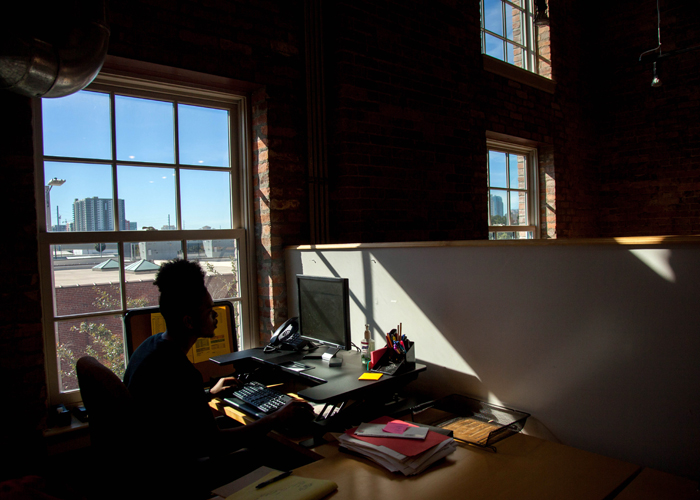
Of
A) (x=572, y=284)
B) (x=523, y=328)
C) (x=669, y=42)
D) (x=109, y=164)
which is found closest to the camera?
(x=572, y=284)

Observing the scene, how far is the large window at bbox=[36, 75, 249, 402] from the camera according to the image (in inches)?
92.8

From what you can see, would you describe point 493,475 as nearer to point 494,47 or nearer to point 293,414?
point 293,414

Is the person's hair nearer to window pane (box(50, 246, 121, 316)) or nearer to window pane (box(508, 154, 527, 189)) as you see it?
window pane (box(50, 246, 121, 316))

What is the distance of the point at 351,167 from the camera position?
3.09m

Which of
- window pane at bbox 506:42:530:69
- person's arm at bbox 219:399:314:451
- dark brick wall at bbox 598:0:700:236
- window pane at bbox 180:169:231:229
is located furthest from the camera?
dark brick wall at bbox 598:0:700:236

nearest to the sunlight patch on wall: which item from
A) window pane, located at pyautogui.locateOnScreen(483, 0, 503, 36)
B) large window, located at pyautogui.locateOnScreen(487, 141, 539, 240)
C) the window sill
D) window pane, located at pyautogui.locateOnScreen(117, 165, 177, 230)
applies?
window pane, located at pyautogui.locateOnScreen(117, 165, 177, 230)

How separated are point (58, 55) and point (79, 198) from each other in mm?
832

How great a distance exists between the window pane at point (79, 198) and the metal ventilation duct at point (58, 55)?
581mm

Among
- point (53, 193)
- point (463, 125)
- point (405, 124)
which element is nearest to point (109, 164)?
point (53, 193)

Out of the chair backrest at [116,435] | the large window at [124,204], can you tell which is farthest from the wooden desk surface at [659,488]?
the large window at [124,204]

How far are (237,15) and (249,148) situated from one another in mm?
793

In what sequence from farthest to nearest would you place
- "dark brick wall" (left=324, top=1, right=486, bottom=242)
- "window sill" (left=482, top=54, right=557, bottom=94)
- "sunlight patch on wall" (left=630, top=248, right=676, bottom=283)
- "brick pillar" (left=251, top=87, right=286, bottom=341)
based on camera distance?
"window sill" (left=482, top=54, right=557, bottom=94) < "dark brick wall" (left=324, top=1, right=486, bottom=242) < "brick pillar" (left=251, top=87, right=286, bottom=341) < "sunlight patch on wall" (left=630, top=248, right=676, bottom=283)

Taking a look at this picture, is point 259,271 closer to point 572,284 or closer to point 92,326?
point 92,326

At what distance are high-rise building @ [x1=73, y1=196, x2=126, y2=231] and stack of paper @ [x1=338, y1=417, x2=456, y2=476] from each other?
5.72 feet
